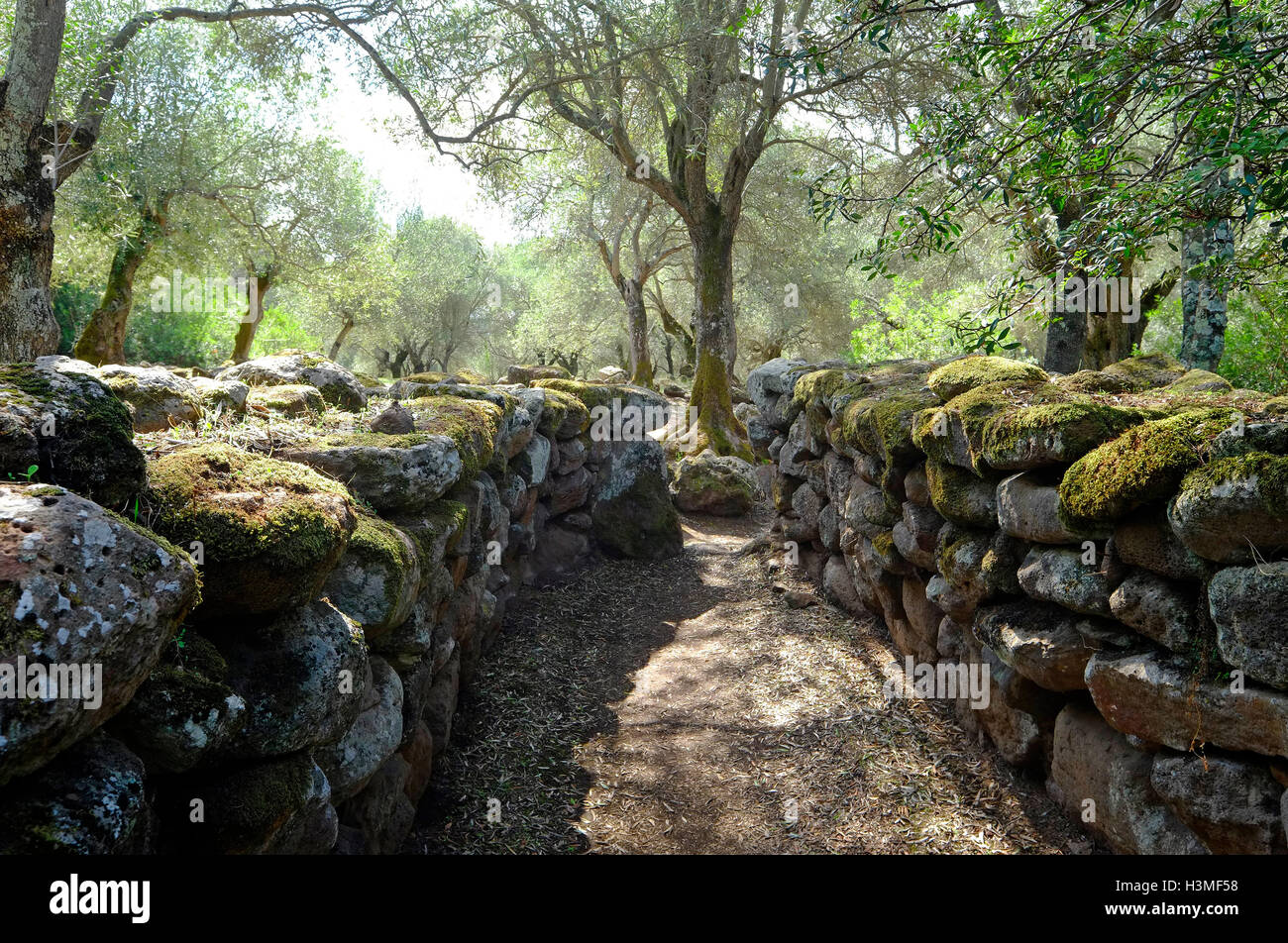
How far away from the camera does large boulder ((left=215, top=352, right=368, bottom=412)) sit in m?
5.36

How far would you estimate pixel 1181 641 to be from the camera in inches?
117

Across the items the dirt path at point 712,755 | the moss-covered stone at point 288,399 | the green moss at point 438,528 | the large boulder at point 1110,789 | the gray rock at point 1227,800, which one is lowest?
the dirt path at point 712,755

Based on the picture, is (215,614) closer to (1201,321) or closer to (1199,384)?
(1199,384)

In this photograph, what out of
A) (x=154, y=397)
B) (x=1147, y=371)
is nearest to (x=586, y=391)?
(x=154, y=397)

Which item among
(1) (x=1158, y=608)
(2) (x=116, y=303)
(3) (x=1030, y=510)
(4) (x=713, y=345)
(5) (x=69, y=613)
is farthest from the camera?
(2) (x=116, y=303)

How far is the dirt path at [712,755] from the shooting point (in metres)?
4.01

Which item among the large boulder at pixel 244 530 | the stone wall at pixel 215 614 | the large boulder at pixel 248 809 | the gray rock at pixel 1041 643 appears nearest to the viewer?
the stone wall at pixel 215 614

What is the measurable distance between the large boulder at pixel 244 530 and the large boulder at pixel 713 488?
960 centimetres

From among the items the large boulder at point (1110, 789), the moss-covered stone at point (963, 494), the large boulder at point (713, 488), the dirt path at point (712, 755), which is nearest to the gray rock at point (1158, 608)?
the large boulder at point (1110, 789)

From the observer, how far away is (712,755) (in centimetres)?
489

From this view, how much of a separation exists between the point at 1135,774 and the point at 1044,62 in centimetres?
365

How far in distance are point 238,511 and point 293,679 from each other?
0.56 metres

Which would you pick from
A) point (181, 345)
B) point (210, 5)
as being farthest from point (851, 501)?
point (181, 345)

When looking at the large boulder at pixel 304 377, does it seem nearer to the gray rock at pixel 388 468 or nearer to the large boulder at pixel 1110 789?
the gray rock at pixel 388 468
